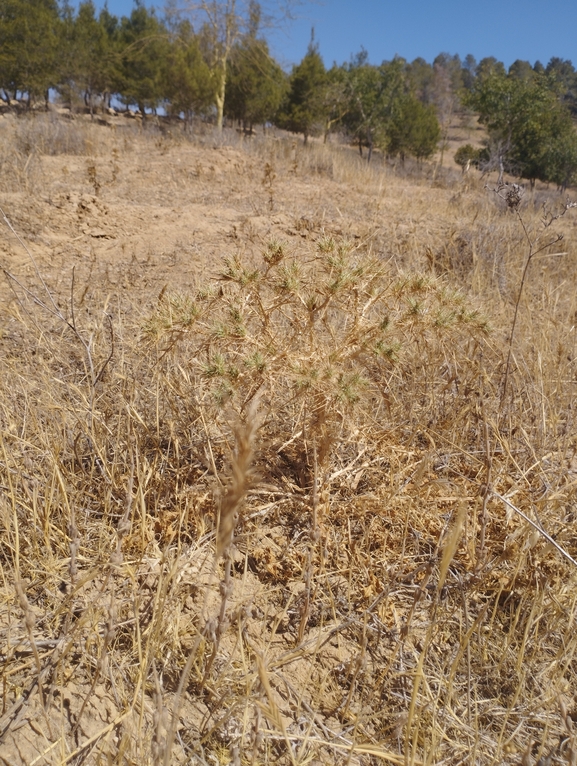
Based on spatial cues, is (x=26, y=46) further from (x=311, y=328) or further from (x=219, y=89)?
(x=311, y=328)

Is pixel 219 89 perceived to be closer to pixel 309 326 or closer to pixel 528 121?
pixel 528 121

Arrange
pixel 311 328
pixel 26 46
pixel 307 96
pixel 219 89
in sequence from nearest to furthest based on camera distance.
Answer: pixel 311 328
pixel 219 89
pixel 26 46
pixel 307 96

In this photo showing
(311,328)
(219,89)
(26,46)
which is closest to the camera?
(311,328)

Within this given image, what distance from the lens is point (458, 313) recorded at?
1532 millimetres

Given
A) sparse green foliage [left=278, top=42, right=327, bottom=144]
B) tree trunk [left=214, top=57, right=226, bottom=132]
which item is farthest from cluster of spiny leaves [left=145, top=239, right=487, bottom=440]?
sparse green foliage [left=278, top=42, right=327, bottom=144]

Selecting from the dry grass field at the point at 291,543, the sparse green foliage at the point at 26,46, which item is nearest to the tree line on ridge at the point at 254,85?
the sparse green foliage at the point at 26,46

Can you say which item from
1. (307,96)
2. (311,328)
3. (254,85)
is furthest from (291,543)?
(307,96)

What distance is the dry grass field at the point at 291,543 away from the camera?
1.05 meters

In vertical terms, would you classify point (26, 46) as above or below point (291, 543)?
above

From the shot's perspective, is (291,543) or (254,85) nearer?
(291,543)

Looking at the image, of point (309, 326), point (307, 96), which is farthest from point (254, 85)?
point (309, 326)

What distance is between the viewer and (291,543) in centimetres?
154

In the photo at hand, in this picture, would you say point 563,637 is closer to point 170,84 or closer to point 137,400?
point 137,400

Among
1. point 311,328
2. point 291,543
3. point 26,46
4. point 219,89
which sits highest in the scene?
point 26,46
